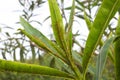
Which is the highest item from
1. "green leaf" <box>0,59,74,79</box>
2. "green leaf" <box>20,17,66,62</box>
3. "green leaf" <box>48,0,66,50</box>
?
"green leaf" <box>48,0,66,50</box>

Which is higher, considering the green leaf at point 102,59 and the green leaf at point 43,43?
the green leaf at point 43,43

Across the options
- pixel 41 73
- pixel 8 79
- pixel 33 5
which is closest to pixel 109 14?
pixel 41 73

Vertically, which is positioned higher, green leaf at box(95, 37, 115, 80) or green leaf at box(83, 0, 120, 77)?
green leaf at box(83, 0, 120, 77)

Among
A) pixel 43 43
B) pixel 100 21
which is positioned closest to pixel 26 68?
pixel 43 43

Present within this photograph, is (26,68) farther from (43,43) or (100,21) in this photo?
(100,21)

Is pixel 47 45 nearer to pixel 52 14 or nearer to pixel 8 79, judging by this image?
pixel 52 14

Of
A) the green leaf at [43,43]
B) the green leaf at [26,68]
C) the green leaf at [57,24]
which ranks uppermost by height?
the green leaf at [57,24]

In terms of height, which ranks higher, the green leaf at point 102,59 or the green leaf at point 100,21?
the green leaf at point 100,21

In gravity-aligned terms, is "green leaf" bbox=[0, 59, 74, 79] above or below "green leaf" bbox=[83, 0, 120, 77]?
below
